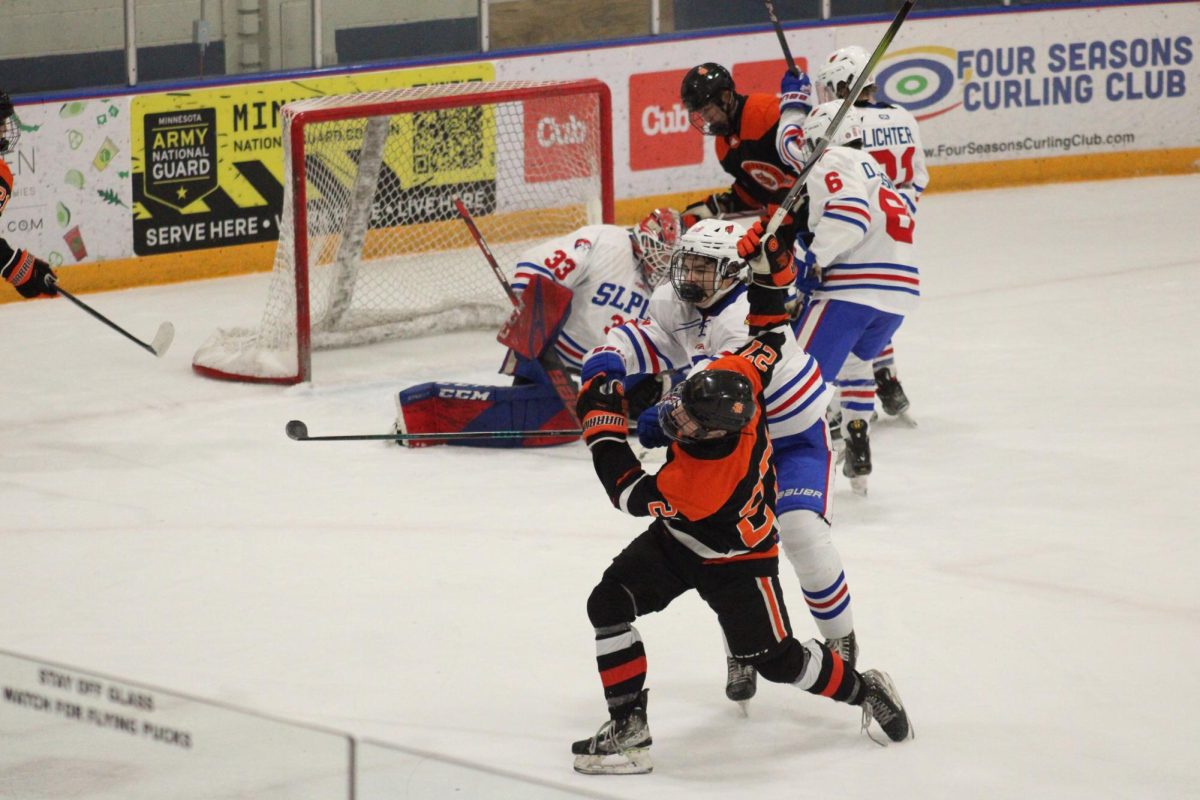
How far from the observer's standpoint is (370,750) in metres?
2.33

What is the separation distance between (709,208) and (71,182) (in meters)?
2.96

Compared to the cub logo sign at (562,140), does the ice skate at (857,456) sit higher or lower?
lower

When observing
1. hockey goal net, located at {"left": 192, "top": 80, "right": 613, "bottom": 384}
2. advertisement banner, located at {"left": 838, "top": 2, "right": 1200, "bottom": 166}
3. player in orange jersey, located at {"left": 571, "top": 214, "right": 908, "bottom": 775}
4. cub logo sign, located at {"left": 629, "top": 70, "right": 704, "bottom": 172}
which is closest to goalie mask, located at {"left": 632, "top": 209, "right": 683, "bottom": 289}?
hockey goal net, located at {"left": 192, "top": 80, "right": 613, "bottom": 384}

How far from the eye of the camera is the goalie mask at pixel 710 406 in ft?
10.3

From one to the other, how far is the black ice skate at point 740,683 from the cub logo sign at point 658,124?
5.26 meters

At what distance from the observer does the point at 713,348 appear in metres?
3.95

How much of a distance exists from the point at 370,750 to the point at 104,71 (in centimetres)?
576

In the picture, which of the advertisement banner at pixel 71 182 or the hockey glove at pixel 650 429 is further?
the advertisement banner at pixel 71 182

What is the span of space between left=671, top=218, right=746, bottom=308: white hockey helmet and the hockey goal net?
9.17 ft

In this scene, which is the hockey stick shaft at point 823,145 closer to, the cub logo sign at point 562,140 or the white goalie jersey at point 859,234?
the white goalie jersey at point 859,234

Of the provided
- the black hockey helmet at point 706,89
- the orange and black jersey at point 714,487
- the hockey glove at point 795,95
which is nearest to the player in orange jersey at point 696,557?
the orange and black jersey at point 714,487

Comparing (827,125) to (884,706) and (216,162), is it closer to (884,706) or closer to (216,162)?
(884,706)

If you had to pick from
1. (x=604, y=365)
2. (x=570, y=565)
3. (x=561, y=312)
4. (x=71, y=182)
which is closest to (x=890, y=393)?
(x=561, y=312)

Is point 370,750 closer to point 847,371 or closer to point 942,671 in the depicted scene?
point 942,671
